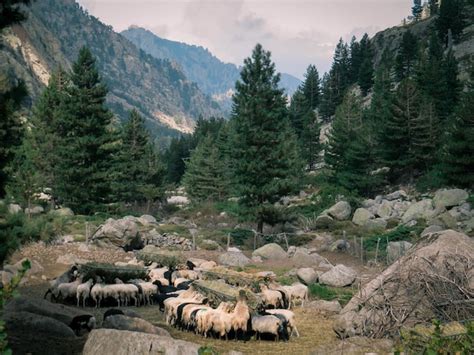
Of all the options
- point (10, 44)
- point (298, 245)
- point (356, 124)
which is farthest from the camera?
point (10, 44)

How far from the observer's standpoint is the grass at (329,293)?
648 inches

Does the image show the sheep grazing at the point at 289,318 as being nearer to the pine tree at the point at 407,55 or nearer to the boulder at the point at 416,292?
the boulder at the point at 416,292

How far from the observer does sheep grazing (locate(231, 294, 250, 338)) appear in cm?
1170

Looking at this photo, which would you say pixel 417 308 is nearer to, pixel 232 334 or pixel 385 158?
pixel 232 334

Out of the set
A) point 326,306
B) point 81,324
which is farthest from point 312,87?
point 81,324

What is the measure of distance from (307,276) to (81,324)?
10427 mm

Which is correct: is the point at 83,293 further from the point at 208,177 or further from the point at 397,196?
the point at 208,177

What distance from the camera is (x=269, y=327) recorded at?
468 inches

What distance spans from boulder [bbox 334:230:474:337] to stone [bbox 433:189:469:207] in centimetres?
2152

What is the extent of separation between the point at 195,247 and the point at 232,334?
15837mm

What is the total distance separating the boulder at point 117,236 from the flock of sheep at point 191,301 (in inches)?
261

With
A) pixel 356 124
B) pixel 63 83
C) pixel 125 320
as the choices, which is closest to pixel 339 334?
pixel 125 320

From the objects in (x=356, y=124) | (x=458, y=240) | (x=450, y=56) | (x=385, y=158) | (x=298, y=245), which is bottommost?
(x=298, y=245)

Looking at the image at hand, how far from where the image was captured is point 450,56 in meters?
64.8
